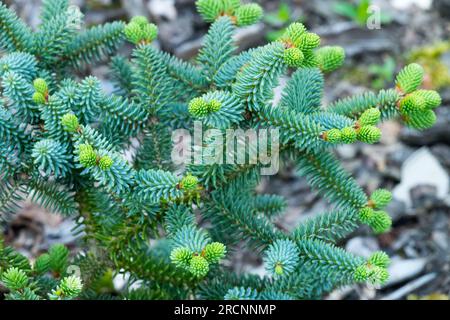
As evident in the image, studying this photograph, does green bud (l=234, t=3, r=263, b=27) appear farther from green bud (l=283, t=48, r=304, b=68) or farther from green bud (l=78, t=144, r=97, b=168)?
green bud (l=78, t=144, r=97, b=168)

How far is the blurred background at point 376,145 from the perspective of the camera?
3.66 meters

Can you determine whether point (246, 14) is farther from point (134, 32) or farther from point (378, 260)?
point (378, 260)

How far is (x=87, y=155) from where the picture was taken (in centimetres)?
212

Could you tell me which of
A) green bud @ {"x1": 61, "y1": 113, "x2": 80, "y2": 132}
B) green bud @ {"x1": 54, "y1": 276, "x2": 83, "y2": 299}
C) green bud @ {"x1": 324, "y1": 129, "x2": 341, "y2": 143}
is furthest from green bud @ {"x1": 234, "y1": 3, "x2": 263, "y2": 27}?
green bud @ {"x1": 54, "y1": 276, "x2": 83, "y2": 299}

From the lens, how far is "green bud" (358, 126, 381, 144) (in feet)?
7.26

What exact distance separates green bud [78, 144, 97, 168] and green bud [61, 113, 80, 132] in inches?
4.0

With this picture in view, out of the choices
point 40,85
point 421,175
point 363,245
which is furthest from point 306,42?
point 421,175

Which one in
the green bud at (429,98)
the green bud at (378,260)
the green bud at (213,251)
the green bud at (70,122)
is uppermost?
the green bud at (429,98)

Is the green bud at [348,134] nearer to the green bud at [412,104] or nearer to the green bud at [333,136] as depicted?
the green bud at [333,136]

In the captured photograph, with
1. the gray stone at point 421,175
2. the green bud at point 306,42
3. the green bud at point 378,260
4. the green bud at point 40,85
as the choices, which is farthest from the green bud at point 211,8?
the gray stone at point 421,175

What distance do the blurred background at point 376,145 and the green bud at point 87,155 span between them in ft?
4.14

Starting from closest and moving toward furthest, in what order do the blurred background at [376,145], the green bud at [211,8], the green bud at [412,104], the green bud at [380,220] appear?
the green bud at [412,104]
the green bud at [380,220]
the green bud at [211,8]
the blurred background at [376,145]

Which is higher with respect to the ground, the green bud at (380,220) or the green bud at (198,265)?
the green bud at (380,220)
